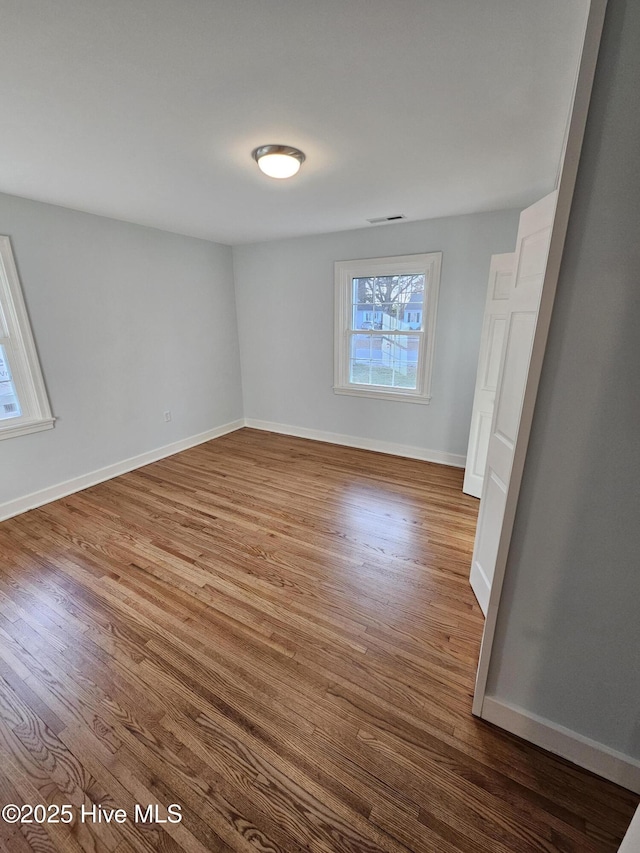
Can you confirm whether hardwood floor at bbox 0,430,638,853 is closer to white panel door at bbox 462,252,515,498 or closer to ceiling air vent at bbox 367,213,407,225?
white panel door at bbox 462,252,515,498

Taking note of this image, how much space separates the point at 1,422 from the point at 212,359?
226cm

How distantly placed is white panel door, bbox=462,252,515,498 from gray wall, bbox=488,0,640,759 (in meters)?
1.37

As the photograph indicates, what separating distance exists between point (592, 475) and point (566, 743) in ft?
3.39

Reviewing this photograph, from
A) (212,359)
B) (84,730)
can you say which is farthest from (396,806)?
(212,359)

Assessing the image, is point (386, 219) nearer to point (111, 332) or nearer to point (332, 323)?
point (332, 323)

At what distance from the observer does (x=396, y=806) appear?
1.12 m

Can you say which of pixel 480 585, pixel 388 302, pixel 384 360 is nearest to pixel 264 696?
pixel 480 585

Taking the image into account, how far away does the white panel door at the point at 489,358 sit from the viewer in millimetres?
2492

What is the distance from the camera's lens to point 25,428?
9.26ft

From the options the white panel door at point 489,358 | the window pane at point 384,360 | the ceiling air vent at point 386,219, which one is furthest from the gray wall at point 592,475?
the window pane at point 384,360

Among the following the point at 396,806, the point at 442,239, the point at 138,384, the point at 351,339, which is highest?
the point at 442,239

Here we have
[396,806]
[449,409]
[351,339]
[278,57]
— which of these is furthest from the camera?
[351,339]

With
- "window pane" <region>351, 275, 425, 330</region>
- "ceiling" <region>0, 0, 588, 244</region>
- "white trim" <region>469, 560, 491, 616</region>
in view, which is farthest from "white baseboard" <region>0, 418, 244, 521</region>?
"white trim" <region>469, 560, 491, 616</region>

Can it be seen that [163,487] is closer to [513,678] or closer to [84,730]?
[84,730]
